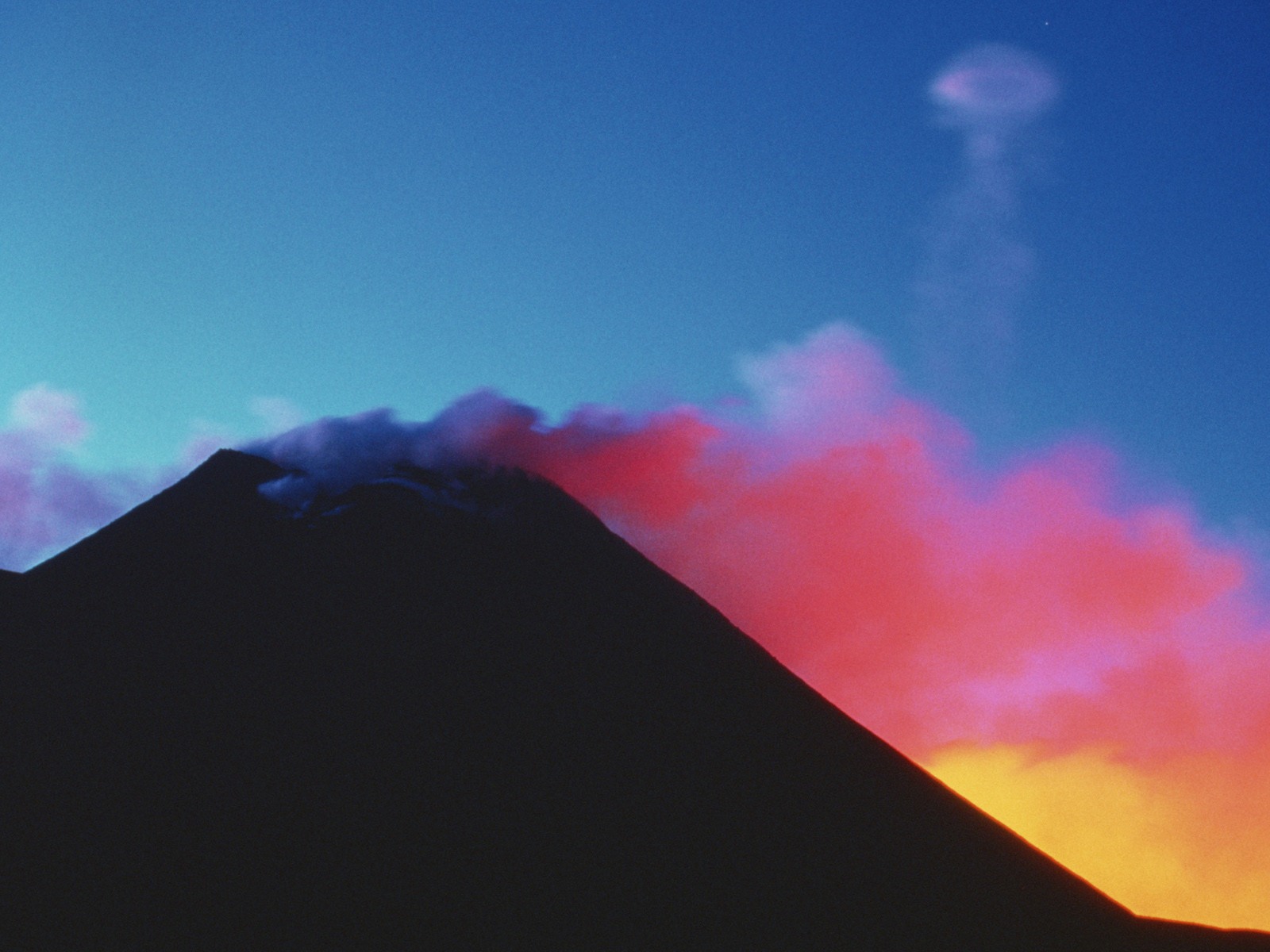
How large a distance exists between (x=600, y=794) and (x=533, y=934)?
212cm

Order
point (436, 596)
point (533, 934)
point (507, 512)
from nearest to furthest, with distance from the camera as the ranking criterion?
point (533, 934), point (436, 596), point (507, 512)

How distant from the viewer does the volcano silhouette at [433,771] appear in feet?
24.2

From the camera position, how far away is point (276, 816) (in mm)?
8055

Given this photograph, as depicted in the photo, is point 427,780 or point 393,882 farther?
point 427,780

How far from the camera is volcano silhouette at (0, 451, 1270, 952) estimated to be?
24.2ft

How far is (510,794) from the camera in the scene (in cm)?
896

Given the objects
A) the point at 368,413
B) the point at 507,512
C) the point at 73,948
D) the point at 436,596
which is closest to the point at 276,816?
the point at 73,948

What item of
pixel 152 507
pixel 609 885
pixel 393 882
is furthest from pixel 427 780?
pixel 152 507

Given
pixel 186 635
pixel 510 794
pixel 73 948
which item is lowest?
pixel 73 948

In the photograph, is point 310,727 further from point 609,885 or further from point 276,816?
point 609,885

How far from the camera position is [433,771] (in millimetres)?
9078

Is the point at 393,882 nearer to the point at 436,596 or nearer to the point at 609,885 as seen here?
the point at 609,885

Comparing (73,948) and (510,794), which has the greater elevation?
(510,794)

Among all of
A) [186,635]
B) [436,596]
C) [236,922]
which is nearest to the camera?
[236,922]
